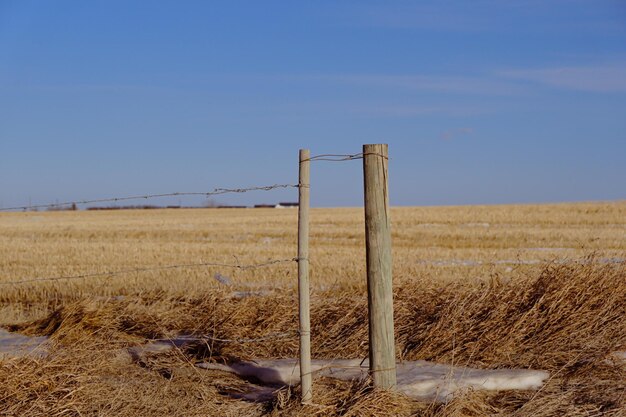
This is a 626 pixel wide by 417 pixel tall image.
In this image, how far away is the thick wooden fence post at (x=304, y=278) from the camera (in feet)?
17.5

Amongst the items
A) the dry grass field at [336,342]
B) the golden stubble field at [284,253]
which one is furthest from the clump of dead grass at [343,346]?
the golden stubble field at [284,253]

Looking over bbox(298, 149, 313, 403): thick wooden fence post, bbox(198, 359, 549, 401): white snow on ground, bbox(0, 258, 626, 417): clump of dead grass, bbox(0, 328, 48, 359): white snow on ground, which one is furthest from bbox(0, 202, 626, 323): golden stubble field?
bbox(298, 149, 313, 403): thick wooden fence post

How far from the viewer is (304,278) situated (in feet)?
17.6

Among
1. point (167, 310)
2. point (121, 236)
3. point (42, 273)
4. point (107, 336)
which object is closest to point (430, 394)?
point (107, 336)

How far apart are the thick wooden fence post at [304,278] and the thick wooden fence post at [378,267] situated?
17.0 inches

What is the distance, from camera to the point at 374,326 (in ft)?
17.9

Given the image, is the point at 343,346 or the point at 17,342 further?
the point at 17,342

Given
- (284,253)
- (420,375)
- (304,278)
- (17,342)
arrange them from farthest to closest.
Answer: (284,253)
(17,342)
(420,375)
(304,278)

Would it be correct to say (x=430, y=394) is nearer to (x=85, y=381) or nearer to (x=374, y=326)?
(x=374, y=326)

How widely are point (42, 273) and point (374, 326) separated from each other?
542 inches

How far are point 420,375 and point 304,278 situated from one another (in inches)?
55.6

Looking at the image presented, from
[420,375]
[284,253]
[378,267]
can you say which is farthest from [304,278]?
[284,253]

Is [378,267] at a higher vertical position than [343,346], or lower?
higher

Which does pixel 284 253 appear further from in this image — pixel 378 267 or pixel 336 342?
pixel 378 267
